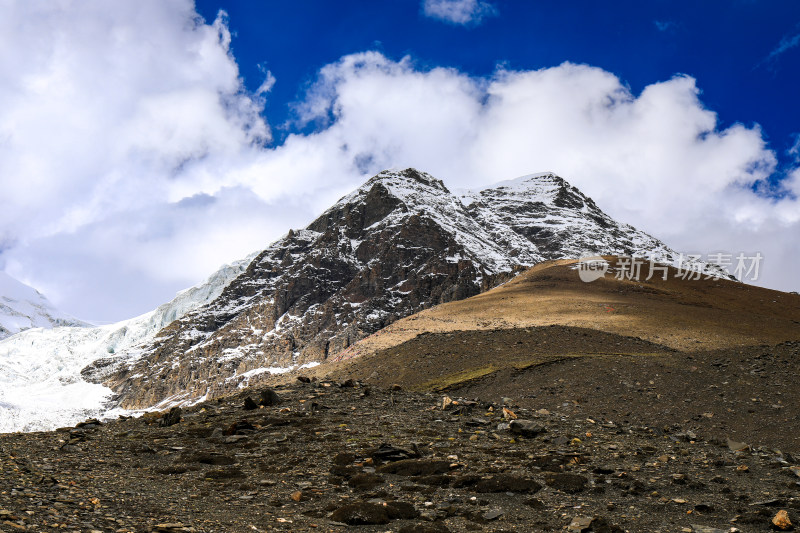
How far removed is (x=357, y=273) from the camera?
452ft

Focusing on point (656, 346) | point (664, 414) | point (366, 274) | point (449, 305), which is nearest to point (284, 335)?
point (366, 274)

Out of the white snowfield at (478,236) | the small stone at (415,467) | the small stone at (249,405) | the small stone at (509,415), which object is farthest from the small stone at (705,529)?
the white snowfield at (478,236)

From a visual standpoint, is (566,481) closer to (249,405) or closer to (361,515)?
(361,515)

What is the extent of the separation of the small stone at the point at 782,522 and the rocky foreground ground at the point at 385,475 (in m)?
0.02

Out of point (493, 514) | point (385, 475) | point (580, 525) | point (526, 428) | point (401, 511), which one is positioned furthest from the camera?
point (526, 428)

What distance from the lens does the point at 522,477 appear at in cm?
1116

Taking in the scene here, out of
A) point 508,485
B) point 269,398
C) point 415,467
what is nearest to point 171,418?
point 269,398

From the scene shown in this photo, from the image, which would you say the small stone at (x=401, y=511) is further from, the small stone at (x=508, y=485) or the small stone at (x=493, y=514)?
the small stone at (x=508, y=485)

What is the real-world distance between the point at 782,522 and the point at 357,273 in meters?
130

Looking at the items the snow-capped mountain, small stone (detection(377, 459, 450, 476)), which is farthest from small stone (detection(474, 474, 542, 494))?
the snow-capped mountain

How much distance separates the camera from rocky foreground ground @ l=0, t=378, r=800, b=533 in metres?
9.25

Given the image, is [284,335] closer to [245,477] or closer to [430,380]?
[430,380]

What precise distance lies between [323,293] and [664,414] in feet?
398

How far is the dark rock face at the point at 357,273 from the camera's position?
123 metres
